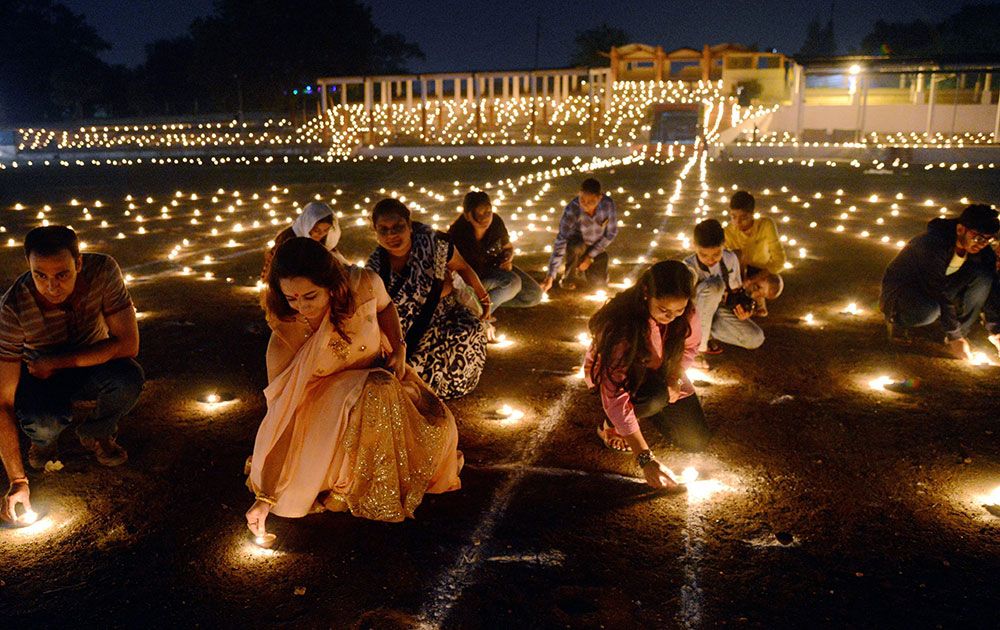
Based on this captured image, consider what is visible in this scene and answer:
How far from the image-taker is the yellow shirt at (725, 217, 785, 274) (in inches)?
228

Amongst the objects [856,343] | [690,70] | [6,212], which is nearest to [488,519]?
[856,343]

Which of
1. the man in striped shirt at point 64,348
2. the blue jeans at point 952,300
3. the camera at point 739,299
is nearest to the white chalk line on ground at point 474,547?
the camera at point 739,299

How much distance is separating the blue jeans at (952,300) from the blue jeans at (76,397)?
505cm

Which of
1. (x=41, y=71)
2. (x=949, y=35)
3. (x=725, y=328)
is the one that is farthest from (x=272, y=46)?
(x=949, y=35)

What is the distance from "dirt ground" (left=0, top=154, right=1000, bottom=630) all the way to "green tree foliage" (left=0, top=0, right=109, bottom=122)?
57.0m

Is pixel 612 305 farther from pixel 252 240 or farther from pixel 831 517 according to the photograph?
pixel 252 240

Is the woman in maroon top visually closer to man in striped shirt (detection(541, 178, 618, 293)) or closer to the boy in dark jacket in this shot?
the boy in dark jacket

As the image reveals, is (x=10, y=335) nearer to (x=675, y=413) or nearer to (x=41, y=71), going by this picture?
(x=675, y=413)

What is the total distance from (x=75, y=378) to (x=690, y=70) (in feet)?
129

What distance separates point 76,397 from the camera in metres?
3.56

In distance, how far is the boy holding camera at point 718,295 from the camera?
187 inches

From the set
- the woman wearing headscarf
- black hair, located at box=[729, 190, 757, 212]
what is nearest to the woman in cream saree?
the woman wearing headscarf

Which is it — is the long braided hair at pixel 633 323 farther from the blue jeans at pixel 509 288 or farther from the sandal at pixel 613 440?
the blue jeans at pixel 509 288

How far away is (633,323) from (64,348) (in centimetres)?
270
